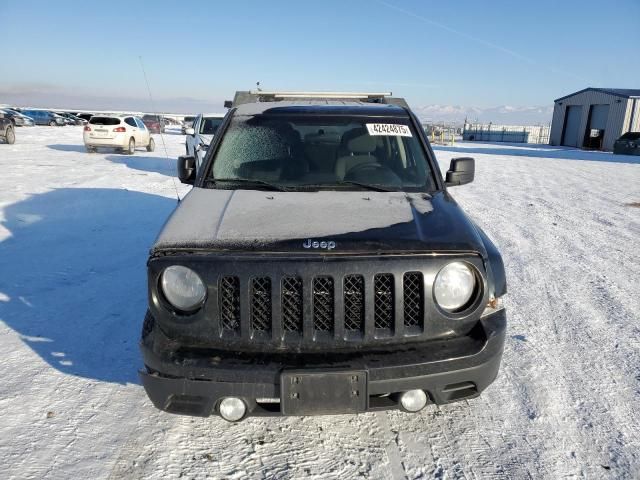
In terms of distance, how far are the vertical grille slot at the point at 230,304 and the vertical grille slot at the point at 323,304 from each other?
1.28 feet

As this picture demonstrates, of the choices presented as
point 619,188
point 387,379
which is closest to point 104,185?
point 387,379

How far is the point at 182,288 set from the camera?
7.80 feet

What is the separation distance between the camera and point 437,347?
2.36 meters

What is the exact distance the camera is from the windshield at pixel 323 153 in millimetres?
3436

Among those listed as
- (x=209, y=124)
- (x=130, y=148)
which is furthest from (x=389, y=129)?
(x=130, y=148)

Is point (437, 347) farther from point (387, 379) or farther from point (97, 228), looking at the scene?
point (97, 228)

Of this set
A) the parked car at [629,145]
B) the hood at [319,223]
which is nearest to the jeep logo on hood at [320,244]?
the hood at [319,223]

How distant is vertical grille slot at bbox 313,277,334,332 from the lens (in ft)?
7.57

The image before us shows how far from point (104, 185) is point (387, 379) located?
438 inches

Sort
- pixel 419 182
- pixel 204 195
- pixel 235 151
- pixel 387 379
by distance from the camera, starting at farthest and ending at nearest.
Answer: pixel 235 151 < pixel 419 182 < pixel 204 195 < pixel 387 379

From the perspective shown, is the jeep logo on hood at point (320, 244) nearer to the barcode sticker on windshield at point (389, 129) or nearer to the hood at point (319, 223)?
the hood at point (319, 223)

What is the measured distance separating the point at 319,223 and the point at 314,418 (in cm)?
121

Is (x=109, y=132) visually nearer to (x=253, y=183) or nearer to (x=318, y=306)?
(x=253, y=183)

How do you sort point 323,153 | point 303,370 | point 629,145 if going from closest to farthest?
1. point 303,370
2. point 323,153
3. point 629,145
